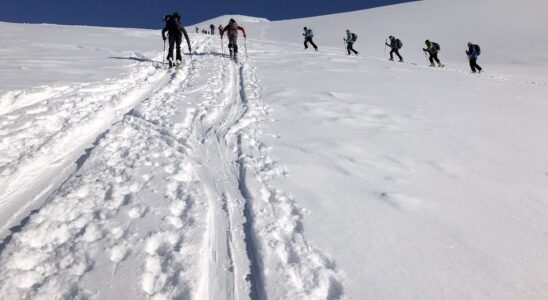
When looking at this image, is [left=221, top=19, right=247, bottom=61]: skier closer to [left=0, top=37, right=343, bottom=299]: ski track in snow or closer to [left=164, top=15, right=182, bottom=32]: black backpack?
[left=164, top=15, right=182, bottom=32]: black backpack

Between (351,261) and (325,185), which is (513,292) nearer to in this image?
(351,261)

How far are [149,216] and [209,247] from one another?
642mm

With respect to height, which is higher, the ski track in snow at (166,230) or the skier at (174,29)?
the skier at (174,29)

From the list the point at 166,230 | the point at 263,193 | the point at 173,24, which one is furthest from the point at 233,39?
the point at 166,230

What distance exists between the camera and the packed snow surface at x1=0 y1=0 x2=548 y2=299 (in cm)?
251

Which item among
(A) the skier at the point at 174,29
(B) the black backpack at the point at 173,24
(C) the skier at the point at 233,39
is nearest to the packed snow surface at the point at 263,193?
(A) the skier at the point at 174,29

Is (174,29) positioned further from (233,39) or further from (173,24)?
(233,39)

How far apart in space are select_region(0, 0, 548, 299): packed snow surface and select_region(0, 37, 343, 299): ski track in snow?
14 millimetres

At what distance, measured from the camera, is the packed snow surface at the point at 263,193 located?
2508mm

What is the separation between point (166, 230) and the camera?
2922 mm

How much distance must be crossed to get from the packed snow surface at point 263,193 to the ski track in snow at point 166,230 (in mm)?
14

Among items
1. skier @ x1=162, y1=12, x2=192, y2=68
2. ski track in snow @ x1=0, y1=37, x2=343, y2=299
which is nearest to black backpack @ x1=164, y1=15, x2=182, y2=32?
skier @ x1=162, y1=12, x2=192, y2=68

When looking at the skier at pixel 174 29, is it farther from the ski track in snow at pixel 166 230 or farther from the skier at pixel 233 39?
the ski track in snow at pixel 166 230

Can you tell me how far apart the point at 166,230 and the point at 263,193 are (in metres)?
1.01
